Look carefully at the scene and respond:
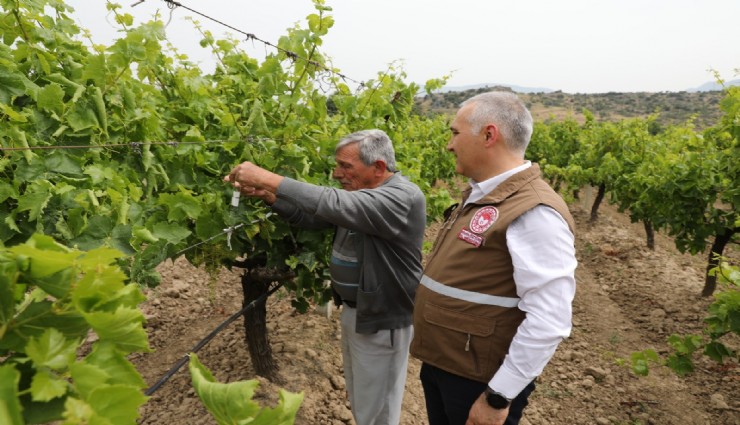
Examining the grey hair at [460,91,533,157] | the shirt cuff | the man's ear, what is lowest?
the shirt cuff

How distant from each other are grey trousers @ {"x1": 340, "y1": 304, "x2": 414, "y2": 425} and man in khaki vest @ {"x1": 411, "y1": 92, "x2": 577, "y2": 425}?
0.56m

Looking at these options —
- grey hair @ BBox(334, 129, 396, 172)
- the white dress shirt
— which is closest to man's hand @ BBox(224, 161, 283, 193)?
grey hair @ BBox(334, 129, 396, 172)

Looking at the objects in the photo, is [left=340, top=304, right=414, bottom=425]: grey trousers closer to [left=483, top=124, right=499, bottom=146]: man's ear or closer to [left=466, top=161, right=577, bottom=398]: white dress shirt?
[left=466, top=161, right=577, bottom=398]: white dress shirt

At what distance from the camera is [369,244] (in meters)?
2.62

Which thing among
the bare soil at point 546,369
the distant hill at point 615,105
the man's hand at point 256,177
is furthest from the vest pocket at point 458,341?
the distant hill at point 615,105

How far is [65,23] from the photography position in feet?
6.77

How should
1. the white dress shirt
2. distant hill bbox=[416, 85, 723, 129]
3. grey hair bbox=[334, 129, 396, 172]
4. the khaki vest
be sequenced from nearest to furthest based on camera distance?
the white dress shirt
the khaki vest
grey hair bbox=[334, 129, 396, 172]
distant hill bbox=[416, 85, 723, 129]

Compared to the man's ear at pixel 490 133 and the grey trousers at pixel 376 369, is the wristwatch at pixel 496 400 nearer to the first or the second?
the grey trousers at pixel 376 369

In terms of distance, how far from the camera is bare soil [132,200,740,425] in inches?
159

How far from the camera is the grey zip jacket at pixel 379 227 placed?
89.0 inches

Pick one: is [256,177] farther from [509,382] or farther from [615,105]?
[615,105]

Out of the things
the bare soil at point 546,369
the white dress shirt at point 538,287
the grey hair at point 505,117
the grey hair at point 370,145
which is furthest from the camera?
→ the bare soil at point 546,369

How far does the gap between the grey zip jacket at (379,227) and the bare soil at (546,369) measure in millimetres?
925

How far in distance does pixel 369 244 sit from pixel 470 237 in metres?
0.72
